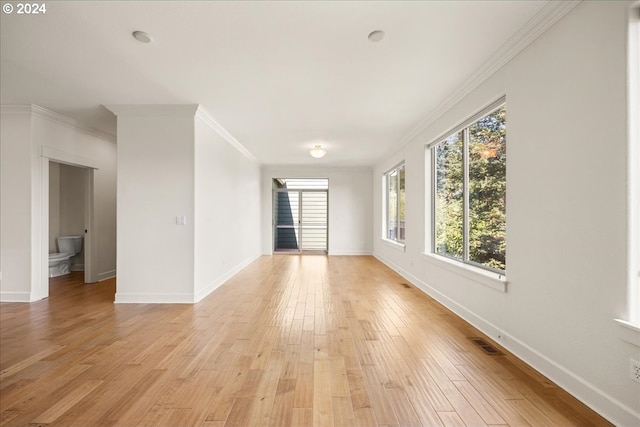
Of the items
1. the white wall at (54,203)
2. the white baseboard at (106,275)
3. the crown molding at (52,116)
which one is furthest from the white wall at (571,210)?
the white wall at (54,203)

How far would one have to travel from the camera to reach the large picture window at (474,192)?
2.82 m

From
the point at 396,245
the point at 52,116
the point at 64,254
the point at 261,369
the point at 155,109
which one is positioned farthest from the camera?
the point at 396,245

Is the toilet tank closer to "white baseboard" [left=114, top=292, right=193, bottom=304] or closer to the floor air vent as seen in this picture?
"white baseboard" [left=114, top=292, right=193, bottom=304]

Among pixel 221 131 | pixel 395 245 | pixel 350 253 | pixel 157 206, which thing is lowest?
pixel 350 253

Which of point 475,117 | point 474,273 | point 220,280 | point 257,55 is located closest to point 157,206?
point 220,280

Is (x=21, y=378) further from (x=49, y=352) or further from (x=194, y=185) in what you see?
(x=194, y=185)

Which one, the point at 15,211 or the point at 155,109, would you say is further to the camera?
the point at 15,211

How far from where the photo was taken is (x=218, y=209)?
4855mm

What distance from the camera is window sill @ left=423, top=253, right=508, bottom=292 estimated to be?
2625 mm

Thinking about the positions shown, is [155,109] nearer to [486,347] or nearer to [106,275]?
[106,275]

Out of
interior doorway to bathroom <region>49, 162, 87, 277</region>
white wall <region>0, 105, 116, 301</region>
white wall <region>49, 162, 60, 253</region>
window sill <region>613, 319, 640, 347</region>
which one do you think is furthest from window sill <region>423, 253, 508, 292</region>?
white wall <region>49, 162, 60, 253</region>

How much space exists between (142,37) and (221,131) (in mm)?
2515

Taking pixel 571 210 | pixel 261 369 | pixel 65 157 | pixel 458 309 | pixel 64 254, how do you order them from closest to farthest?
1. pixel 571 210
2. pixel 261 369
3. pixel 458 309
4. pixel 65 157
5. pixel 64 254

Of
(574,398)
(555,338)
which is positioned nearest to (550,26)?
(555,338)
